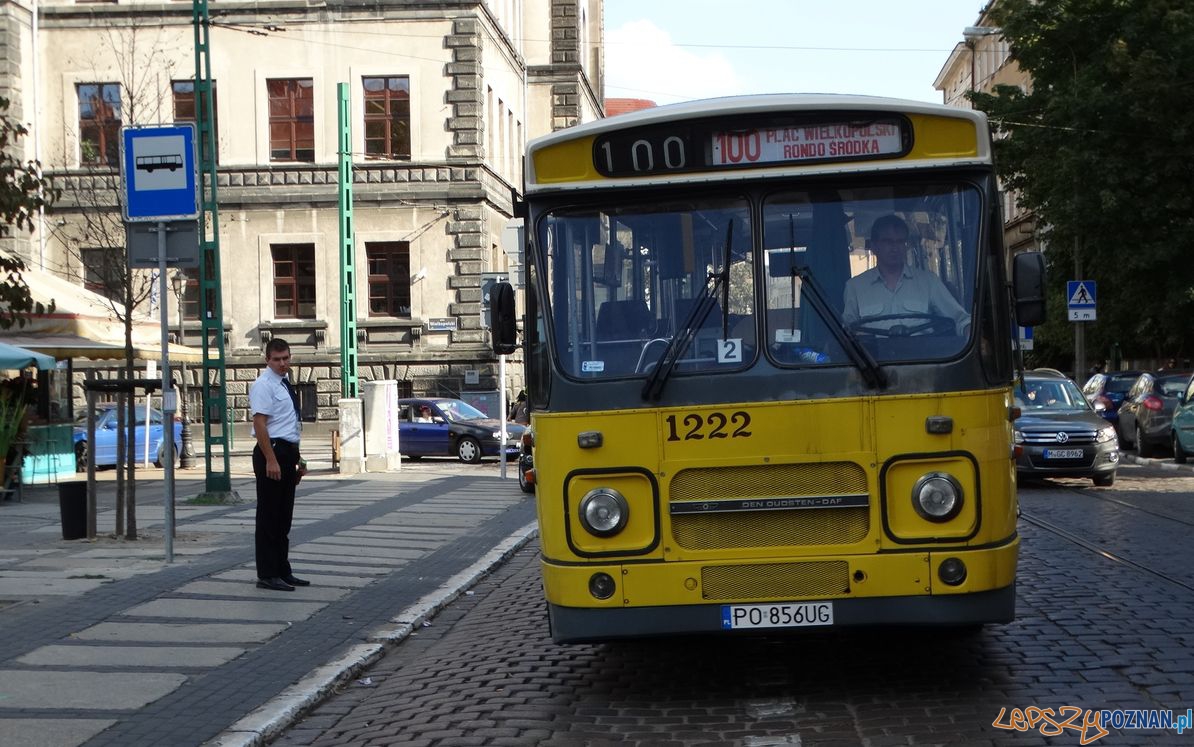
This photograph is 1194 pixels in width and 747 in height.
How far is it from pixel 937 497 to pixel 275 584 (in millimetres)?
6135

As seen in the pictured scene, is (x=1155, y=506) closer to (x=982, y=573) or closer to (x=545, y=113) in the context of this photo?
(x=982, y=573)

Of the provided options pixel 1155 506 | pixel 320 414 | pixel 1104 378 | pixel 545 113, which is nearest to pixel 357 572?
pixel 1155 506

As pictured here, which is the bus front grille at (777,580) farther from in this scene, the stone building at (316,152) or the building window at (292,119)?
the building window at (292,119)

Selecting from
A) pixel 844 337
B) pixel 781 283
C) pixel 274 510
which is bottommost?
pixel 274 510

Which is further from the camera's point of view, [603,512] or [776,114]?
[776,114]

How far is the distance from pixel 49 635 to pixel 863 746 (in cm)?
532

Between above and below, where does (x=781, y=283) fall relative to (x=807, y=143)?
below

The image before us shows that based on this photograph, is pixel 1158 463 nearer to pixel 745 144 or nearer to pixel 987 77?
pixel 745 144

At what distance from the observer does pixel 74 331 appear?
24422 mm

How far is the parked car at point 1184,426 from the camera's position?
2661 centimetres

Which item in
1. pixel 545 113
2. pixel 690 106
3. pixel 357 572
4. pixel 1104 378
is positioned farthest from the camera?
pixel 545 113

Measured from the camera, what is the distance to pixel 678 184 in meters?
7.69

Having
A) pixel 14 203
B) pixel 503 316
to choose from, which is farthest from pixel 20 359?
pixel 503 316

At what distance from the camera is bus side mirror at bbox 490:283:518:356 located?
820 centimetres
